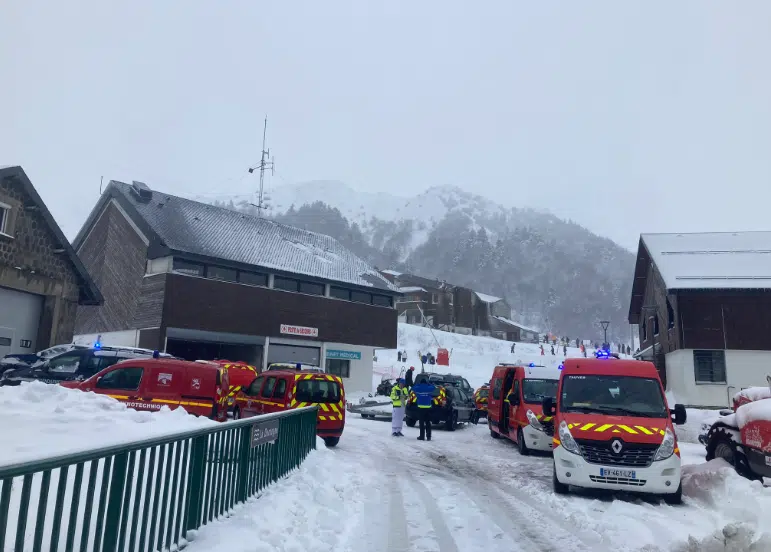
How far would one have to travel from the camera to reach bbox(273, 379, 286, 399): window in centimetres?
1476

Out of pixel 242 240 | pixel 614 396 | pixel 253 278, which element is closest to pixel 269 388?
pixel 614 396

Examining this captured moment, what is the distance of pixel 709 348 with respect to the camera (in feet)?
96.6

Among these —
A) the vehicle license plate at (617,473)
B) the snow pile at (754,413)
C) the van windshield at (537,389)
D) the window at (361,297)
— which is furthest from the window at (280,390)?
the window at (361,297)

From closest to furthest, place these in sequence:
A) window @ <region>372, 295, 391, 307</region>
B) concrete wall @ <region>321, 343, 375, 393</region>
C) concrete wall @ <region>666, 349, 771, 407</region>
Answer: concrete wall @ <region>666, 349, 771, 407</region> → concrete wall @ <region>321, 343, 375, 393</region> → window @ <region>372, 295, 391, 307</region>

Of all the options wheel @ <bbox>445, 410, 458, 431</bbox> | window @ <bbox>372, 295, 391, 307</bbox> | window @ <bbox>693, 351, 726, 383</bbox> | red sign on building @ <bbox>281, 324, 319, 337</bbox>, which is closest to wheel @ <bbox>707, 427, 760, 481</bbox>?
wheel @ <bbox>445, 410, 458, 431</bbox>

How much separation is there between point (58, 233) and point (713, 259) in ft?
107

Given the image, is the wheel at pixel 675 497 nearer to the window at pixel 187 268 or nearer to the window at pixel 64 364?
the window at pixel 64 364

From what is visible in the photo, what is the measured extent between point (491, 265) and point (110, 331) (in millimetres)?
163934

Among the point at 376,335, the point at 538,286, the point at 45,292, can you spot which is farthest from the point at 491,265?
the point at 45,292

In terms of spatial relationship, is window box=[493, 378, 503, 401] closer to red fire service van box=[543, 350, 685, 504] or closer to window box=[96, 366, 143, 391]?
red fire service van box=[543, 350, 685, 504]

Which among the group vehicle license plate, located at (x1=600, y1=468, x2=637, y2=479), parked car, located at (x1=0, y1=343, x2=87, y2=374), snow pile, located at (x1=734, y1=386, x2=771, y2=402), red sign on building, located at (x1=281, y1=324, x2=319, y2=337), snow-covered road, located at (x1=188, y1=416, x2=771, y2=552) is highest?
red sign on building, located at (x1=281, y1=324, x2=319, y2=337)

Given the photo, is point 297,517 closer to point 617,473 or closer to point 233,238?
point 617,473

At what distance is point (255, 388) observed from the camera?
51.9 feet

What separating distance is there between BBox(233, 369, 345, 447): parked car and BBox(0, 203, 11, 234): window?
11.9 m
